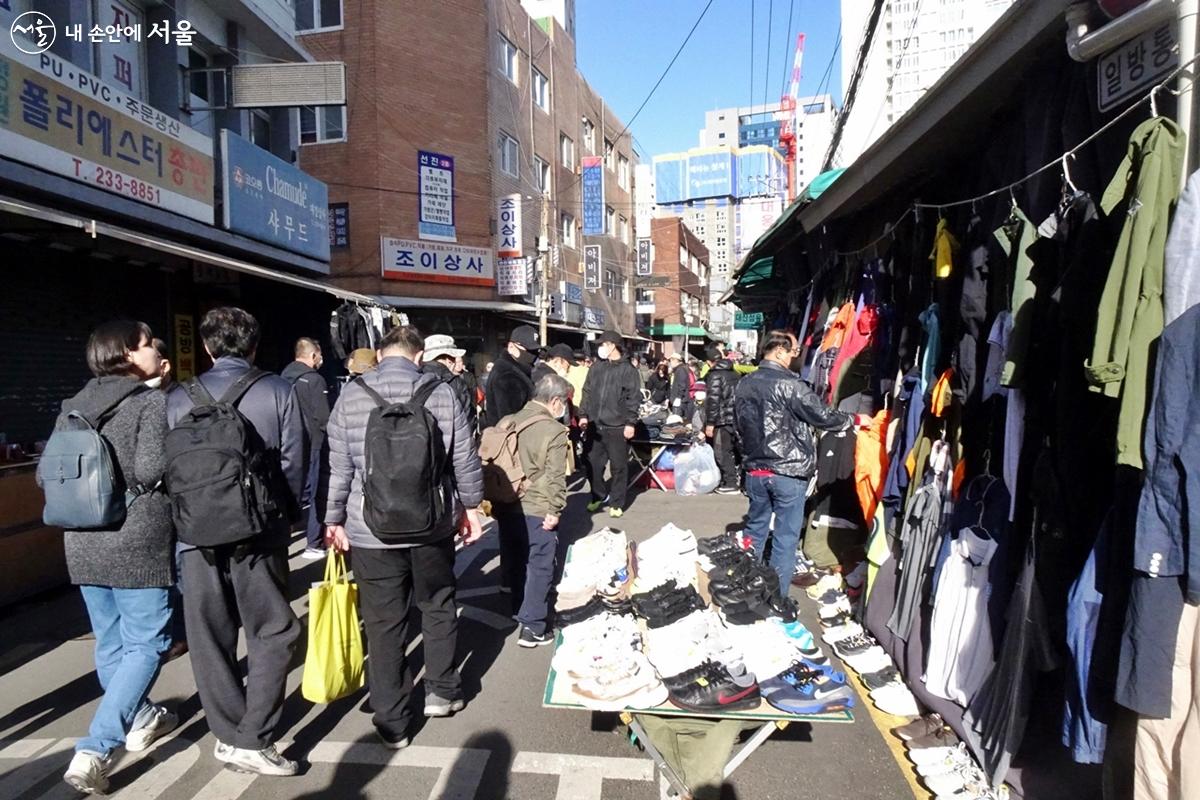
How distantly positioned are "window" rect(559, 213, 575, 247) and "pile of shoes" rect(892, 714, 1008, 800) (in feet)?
83.0

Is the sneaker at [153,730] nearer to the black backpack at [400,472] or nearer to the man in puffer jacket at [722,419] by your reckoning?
the black backpack at [400,472]

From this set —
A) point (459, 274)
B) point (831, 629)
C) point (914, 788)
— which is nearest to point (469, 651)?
point (831, 629)

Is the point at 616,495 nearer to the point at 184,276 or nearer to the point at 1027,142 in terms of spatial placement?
the point at 1027,142

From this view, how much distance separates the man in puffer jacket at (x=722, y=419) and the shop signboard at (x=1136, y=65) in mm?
6309

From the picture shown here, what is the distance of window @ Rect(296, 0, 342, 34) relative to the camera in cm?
1875

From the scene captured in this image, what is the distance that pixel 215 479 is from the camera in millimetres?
2801

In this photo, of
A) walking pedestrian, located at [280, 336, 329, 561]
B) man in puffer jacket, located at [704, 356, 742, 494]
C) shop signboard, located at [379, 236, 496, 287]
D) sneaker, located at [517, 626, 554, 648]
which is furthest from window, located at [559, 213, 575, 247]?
sneaker, located at [517, 626, 554, 648]

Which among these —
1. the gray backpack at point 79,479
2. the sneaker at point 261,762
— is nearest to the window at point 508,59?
the gray backpack at point 79,479

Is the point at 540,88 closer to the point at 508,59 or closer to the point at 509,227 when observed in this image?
the point at 508,59

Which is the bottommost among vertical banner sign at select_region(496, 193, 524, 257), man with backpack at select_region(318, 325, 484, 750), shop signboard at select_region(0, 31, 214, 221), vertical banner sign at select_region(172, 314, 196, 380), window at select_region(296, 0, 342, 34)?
man with backpack at select_region(318, 325, 484, 750)

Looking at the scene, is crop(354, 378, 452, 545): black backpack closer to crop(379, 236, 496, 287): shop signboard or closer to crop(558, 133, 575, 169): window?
crop(379, 236, 496, 287): shop signboard

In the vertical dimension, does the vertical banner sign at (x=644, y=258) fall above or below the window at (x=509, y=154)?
below

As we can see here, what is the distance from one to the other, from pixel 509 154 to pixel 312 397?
17932 millimetres

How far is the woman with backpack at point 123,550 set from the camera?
2.96 m
